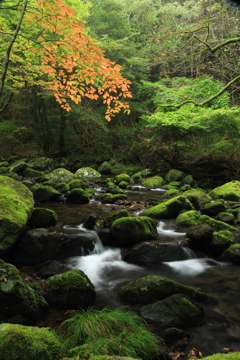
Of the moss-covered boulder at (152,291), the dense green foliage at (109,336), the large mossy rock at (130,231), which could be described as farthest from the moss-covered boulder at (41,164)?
the dense green foliage at (109,336)

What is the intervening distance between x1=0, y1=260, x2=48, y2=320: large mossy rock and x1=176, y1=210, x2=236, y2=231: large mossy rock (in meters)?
4.81

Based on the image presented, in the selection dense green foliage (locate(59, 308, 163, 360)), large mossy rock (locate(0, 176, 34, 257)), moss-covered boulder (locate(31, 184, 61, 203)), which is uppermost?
large mossy rock (locate(0, 176, 34, 257))

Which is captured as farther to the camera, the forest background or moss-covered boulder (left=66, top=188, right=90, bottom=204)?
the forest background

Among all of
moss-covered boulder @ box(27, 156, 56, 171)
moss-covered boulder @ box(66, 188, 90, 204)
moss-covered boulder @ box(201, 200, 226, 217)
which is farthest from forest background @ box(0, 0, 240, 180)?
moss-covered boulder @ box(201, 200, 226, 217)

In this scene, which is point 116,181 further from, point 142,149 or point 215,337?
point 215,337

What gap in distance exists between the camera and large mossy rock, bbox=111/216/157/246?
5922mm

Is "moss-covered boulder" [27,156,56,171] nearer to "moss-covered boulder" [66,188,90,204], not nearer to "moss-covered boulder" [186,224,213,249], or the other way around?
"moss-covered boulder" [66,188,90,204]

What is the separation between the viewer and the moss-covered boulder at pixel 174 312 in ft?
11.1

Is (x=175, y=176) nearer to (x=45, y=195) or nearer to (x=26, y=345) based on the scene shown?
(x=45, y=195)

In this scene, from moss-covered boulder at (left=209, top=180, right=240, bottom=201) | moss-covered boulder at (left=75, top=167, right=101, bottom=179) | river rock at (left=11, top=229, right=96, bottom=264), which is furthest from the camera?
moss-covered boulder at (left=75, top=167, right=101, bottom=179)

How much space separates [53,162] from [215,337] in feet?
58.5

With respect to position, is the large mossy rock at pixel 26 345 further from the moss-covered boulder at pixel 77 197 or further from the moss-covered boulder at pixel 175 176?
the moss-covered boulder at pixel 175 176

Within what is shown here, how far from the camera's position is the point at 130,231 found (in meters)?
5.92

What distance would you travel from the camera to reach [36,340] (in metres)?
2.21
